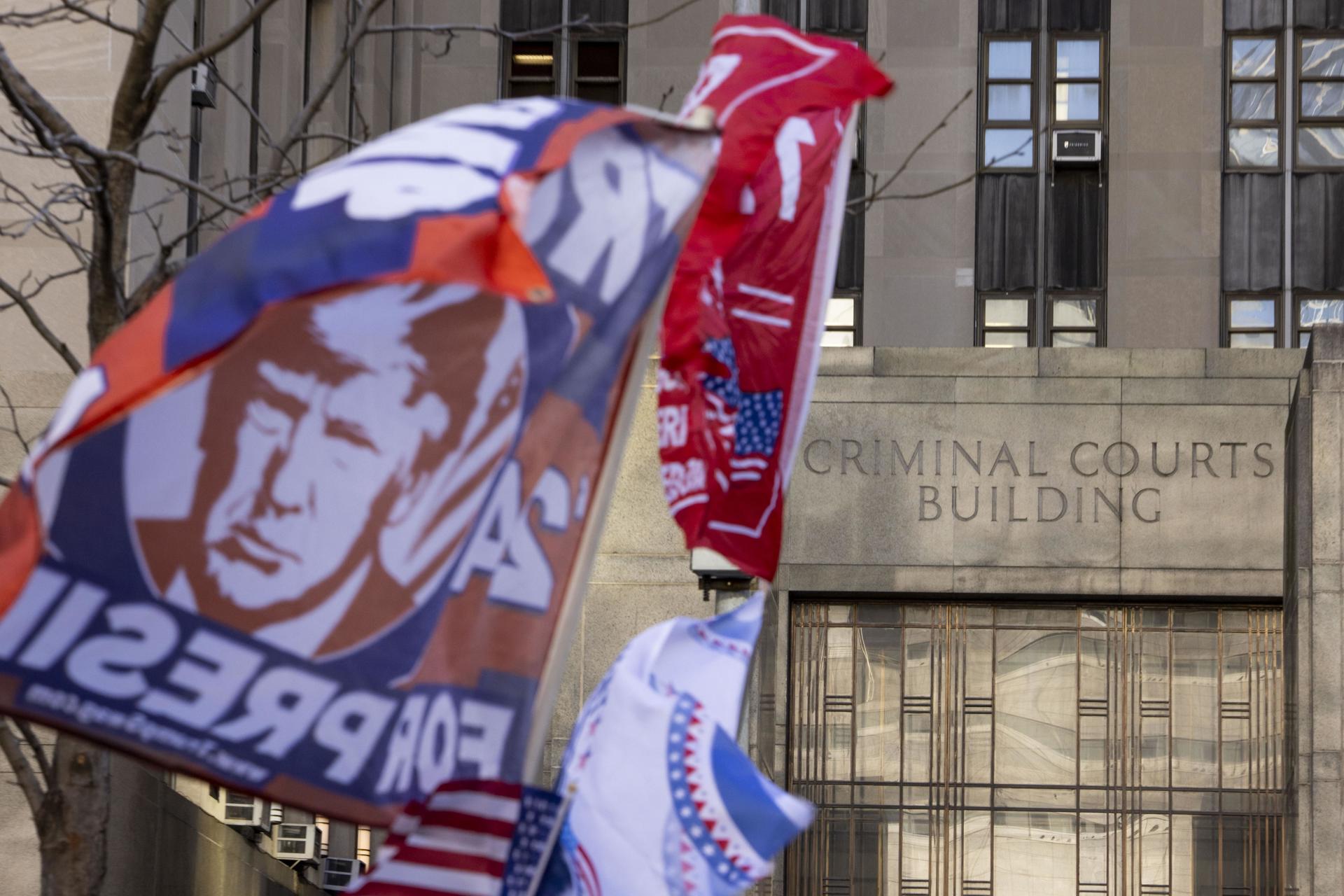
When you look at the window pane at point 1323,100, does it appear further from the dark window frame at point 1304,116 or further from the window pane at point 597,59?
the window pane at point 597,59

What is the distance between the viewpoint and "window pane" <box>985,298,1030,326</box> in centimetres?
2531

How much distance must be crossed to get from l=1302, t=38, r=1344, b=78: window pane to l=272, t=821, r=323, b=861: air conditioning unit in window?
48.6 ft

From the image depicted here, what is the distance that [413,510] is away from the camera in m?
5.62

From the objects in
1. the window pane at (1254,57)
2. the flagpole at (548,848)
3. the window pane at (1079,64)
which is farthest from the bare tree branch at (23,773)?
the window pane at (1254,57)

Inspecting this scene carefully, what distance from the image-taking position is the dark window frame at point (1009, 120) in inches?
997

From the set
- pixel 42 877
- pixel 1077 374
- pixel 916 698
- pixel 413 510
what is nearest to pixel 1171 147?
pixel 1077 374

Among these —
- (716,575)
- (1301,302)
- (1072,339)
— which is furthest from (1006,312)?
(716,575)

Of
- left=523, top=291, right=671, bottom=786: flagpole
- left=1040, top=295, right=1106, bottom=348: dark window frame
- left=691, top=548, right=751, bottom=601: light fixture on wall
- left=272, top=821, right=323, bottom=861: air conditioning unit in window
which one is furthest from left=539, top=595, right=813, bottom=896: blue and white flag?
left=1040, top=295, right=1106, bottom=348: dark window frame

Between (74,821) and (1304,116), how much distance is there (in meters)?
19.7

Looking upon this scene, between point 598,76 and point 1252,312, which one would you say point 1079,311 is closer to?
point 1252,312

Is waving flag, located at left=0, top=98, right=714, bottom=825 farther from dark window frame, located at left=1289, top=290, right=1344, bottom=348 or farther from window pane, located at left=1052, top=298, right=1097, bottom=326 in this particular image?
dark window frame, located at left=1289, top=290, right=1344, bottom=348

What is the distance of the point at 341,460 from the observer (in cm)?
549

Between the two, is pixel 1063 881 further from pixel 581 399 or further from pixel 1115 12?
pixel 581 399

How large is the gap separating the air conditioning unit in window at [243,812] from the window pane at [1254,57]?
1442 centimetres
